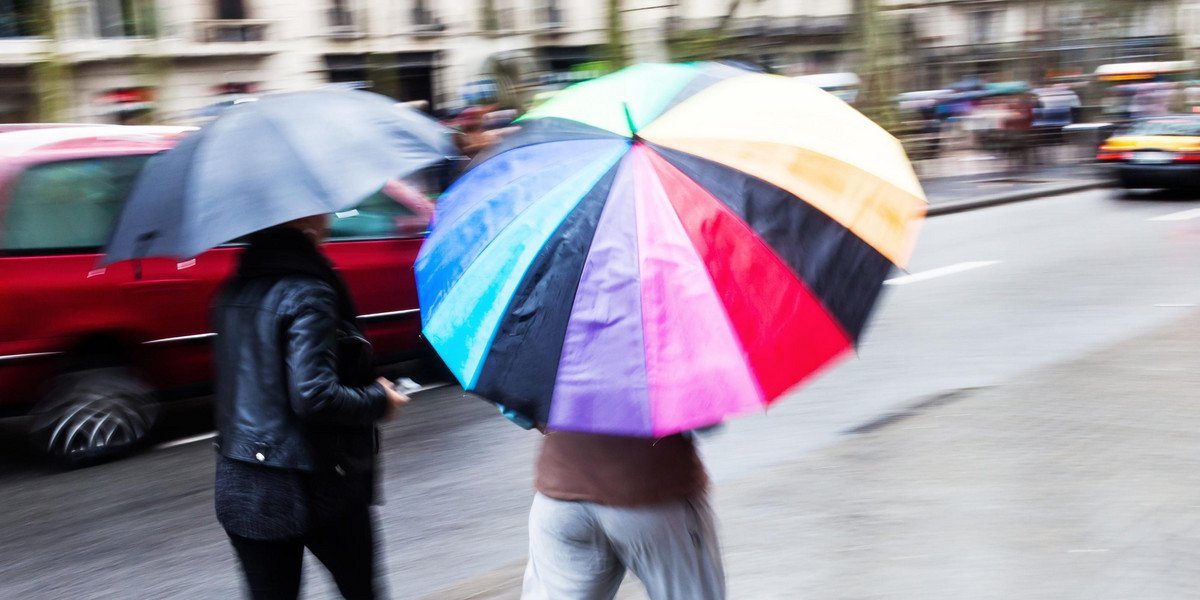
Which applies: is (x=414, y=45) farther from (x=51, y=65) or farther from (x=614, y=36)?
(x=51, y=65)

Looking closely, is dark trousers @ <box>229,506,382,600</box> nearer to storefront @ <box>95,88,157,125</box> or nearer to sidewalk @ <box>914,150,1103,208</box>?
storefront @ <box>95,88,157,125</box>

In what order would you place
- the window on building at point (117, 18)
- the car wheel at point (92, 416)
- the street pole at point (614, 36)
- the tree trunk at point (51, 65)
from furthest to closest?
the window on building at point (117, 18)
the street pole at point (614, 36)
the tree trunk at point (51, 65)
the car wheel at point (92, 416)

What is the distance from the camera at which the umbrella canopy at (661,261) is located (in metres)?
1.97

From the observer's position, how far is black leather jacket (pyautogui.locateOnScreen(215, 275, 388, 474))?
2.56 m

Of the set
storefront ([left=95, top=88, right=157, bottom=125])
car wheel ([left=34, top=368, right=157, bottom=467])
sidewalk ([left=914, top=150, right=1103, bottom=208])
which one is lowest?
sidewalk ([left=914, top=150, right=1103, bottom=208])

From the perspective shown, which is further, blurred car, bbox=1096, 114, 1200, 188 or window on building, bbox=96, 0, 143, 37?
window on building, bbox=96, 0, 143, 37

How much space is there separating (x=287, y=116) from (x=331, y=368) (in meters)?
0.60

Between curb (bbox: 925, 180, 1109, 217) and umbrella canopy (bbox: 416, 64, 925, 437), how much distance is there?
1441 cm

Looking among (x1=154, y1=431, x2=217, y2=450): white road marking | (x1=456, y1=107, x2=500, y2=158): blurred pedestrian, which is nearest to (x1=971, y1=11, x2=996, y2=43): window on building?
(x1=456, y1=107, x2=500, y2=158): blurred pedestrian

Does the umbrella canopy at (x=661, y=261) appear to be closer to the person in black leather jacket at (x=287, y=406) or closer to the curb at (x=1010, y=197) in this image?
the person in black leather jacket at (x=287, y=406)

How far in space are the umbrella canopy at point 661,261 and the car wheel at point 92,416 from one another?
4.29 m

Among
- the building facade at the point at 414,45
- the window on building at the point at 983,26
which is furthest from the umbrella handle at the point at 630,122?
the window on building at the point at 983,26

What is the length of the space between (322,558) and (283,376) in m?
0.52

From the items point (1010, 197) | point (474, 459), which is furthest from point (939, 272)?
point (1010, 197)
